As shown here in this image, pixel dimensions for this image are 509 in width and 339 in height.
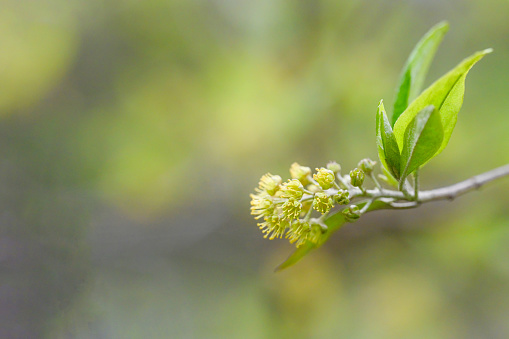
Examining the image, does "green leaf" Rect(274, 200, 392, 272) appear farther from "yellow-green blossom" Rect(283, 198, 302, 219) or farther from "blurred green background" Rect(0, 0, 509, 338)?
"blurred green background" Rect(0, 0, 509, 338)

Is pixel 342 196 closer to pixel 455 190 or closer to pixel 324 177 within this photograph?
pixel 324 177

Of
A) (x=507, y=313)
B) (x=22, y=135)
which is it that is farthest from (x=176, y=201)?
(x=507, y=313)

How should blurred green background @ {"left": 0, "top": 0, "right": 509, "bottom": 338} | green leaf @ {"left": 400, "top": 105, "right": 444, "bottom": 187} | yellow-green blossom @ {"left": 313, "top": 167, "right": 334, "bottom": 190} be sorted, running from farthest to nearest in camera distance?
blurred green background @ {"left": 0, "top": 0, "right": 509, "bottom": 338} → yellow-green blossom @ {"left": 313, "top": 167, "right": 334, "bottom": 190} → green leaf @ {"left": 400, "top": 105, "right": 444, "bottom": 187}

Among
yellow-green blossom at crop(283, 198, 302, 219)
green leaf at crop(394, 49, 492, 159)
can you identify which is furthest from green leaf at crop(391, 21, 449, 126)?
yellow-green blossom at crop(283, 198, 302, 219)

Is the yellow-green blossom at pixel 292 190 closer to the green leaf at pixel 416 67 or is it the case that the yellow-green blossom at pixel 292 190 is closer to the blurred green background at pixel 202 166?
the green leaf at pixel 416 67

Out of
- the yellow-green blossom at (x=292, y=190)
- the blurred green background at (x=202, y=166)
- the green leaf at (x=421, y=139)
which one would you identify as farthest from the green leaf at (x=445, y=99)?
the blurred green background at (x=202, y=166)

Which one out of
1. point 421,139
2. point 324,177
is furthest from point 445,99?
point 324,177

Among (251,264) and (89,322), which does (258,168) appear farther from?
(89,322)
